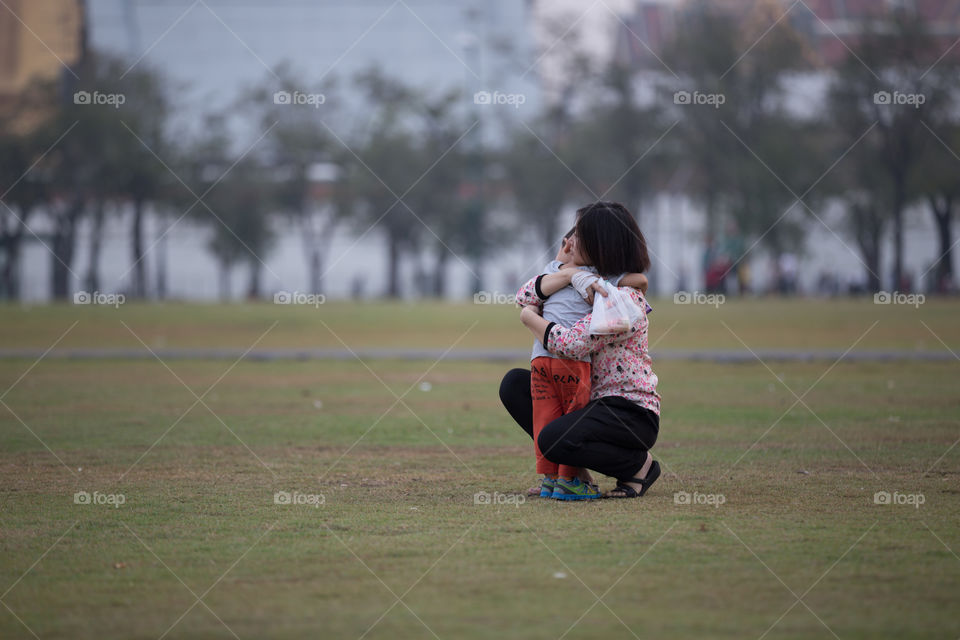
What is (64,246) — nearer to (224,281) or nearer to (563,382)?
(224,281)

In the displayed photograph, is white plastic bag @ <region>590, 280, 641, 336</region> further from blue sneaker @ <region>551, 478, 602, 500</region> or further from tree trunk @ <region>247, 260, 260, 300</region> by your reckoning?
tree trunk @ <region>247, 260, 260, 300</region>

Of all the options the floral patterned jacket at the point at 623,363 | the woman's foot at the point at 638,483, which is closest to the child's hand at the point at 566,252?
the floral patterned jacket at the point at 623,363

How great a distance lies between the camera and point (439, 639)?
4.39 metres

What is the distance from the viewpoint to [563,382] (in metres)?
7.13

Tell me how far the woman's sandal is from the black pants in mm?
60

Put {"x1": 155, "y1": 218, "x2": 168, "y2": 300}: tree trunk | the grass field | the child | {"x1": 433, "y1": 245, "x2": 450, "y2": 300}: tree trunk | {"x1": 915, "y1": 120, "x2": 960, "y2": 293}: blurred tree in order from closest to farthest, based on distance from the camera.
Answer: the grass field → the child → {"x1": 915, "y1": 120, "x2": 960, "y2": 293}: blurred tree → {"x1": 155, "y1": 218, "x2": 168, "y2": 300}: tree trunk → {"x1": 433, "y1": 245, "x2": 450, "y2": 300}: tree trunk

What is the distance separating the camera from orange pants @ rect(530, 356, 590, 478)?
709cm

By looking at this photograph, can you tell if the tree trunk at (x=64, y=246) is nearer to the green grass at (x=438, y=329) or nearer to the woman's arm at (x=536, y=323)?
the green grass at (x=438, y=329)

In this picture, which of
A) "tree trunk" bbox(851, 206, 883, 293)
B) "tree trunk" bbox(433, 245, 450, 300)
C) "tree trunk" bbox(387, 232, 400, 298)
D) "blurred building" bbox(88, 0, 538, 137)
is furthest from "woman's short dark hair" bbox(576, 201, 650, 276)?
"blurred building" bbox(88, 0, 538, 137)

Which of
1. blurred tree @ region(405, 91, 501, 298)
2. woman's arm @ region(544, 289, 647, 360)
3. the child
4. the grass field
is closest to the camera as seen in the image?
the grass field

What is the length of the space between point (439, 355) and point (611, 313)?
43.1ft

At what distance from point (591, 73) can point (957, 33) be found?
665 inches

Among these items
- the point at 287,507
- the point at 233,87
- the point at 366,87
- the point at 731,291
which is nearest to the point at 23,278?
the point at 233,87

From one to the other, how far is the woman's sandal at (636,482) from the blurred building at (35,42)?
126ft
